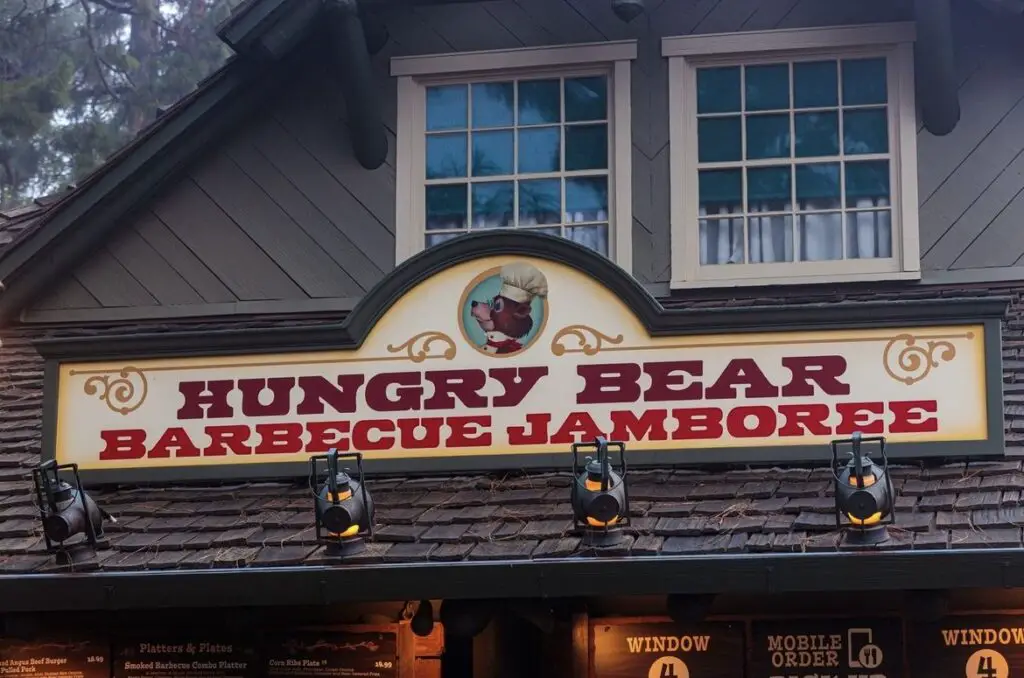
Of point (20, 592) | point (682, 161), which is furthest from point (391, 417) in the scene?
point (682, 161)

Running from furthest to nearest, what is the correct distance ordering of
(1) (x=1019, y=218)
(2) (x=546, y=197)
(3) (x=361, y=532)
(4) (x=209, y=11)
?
(4) (x=209, y=11) < (2) (x=546, y=197) < (1) (x=1019, y=218) < (3) (x=361, y=532)

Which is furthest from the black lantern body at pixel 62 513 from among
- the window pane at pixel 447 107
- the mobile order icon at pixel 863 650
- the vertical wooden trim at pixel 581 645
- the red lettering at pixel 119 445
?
the mobile order icon at pixel 863 650

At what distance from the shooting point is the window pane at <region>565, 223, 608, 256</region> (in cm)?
898

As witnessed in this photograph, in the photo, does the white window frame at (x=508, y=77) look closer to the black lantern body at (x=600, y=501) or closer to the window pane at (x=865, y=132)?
the window pane at (x=865, y=132)

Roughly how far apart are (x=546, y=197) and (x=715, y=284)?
1.20 metres

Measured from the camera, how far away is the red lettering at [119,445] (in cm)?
787

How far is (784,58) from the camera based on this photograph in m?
8.95

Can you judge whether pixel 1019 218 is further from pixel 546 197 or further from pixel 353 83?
pixel 353 83

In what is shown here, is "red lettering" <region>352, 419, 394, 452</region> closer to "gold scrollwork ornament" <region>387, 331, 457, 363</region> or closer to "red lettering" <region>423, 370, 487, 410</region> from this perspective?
"red lettering" <region>423, 370, 487, 410</region>

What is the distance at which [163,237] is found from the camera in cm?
938

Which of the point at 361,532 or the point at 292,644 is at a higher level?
the point at 361,532

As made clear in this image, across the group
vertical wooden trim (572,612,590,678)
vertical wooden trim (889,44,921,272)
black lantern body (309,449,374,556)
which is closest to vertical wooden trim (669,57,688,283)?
vertical wooden trim (889,44,921,272)

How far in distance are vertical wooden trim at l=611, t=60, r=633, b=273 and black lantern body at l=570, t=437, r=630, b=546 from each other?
2.28m

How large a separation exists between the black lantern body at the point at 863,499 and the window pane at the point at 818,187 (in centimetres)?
258
